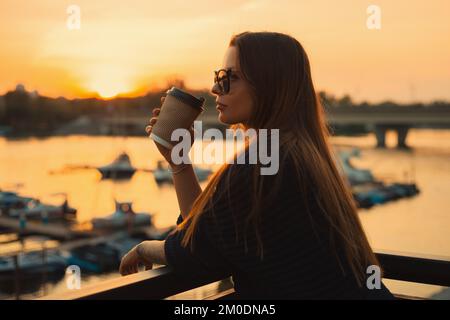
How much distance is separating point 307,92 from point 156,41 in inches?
1330

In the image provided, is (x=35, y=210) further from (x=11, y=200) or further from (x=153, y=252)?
(x=153, y=252)

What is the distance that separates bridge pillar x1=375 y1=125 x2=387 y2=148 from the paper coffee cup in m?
31.9

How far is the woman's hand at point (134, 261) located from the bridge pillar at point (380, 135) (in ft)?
105

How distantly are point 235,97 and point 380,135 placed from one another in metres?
35.1

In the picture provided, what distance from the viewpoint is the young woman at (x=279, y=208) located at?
1.17 m

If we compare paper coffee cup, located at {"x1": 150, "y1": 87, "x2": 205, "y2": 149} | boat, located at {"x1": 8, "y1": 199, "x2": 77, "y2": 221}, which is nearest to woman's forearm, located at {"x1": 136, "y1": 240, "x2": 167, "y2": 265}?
paper coffee cup, located at {"x1": 150, "y1": 87, "x2": 205, "y2": 149}

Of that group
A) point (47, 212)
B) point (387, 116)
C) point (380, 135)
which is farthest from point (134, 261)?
point (380, 135)

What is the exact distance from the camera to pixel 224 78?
131 cm

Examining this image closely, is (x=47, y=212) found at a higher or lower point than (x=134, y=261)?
lower

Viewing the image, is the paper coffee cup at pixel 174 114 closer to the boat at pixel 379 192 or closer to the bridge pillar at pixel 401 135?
the boat at pixel 379 192

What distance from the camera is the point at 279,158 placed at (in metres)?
1.19

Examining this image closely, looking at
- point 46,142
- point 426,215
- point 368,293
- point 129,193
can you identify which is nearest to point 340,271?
point 368,293

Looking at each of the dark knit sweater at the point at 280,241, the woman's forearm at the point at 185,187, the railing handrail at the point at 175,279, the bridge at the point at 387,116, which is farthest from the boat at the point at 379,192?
the dark knit sweater at the point at 280,241

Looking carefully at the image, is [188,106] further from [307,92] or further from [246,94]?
[307,92]
